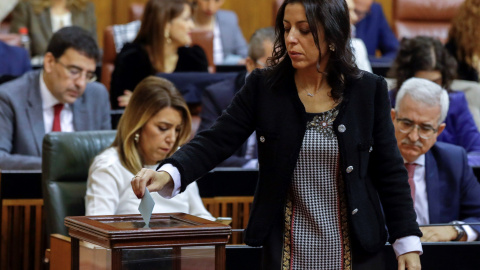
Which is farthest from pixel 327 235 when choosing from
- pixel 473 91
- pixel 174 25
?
pixel 174 25

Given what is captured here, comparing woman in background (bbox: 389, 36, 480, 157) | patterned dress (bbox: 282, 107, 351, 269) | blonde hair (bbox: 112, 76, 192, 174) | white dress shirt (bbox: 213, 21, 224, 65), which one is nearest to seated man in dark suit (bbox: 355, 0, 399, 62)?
white dress shirt (bbox: 213, 21, 224, 65)

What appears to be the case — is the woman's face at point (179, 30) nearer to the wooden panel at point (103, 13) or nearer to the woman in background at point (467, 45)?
the woman in background at point (467, 45)

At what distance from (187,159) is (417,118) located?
1301mm

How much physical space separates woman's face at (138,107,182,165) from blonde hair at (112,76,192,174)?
17 millimetres

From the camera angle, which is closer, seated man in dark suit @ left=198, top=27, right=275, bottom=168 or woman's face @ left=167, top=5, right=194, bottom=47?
seated man in dark suit @ left=198, top=27, right=275, bottom=168

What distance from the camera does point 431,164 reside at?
296 cm

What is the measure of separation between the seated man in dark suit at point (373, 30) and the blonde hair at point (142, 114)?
3727 mm

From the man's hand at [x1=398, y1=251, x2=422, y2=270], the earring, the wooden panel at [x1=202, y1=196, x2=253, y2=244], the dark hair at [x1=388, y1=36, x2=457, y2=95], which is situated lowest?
the man's hand at [x1=398, y1=251, x2=422, y2=270]

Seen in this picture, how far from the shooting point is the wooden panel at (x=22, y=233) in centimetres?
318

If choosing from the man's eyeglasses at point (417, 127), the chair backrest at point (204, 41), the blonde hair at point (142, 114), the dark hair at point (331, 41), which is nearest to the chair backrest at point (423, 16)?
the chair backrest at point (204, 41)

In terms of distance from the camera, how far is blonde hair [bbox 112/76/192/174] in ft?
9.46

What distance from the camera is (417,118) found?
2.95m

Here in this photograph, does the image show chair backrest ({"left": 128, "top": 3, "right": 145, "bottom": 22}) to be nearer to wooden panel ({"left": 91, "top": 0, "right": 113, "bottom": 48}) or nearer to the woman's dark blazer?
wooden panel ({"left": 91, "top": 0, "right": 113, "bottom": 48})

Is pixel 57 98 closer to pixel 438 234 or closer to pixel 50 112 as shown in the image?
pixel 50 112
